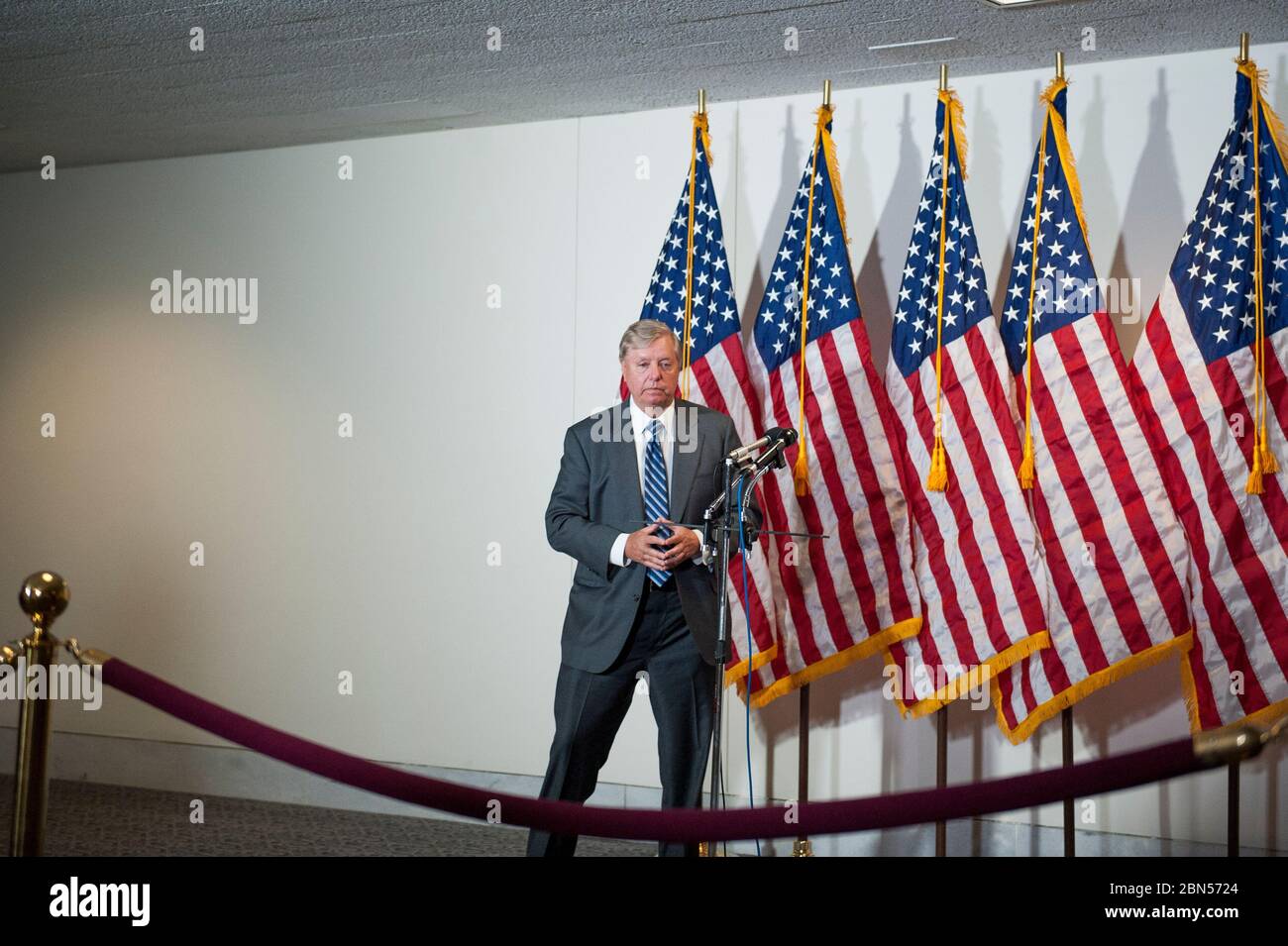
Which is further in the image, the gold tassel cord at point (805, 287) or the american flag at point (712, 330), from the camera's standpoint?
the american flag at point (712, 330)

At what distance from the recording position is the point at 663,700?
3535 millimetres

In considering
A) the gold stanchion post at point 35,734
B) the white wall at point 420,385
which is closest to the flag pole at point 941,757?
the white wall at point 420,385

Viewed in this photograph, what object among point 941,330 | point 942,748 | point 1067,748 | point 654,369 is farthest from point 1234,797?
point 654,369

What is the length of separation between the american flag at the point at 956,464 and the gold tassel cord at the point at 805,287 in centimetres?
30

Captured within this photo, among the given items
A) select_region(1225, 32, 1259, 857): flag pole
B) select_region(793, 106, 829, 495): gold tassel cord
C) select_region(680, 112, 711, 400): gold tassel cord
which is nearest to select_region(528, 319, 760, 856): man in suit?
select_region(793, 106, 829, 495): gold tassel cord

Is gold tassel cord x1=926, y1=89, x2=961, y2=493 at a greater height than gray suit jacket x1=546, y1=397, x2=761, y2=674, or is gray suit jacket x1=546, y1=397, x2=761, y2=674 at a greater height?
gold tassel cord x1=926, y1=89, x2=961, y2=493

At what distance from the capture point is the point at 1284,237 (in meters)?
3.66

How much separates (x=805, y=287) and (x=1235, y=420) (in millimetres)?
1411

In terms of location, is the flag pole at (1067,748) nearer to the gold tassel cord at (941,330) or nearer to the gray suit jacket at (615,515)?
the gold tassel cord at (941,330)

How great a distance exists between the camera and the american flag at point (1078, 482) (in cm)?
376

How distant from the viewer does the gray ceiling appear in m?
3.88

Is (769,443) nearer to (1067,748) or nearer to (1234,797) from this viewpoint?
(1067,748)

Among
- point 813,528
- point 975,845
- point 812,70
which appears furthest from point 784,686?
point 812,70

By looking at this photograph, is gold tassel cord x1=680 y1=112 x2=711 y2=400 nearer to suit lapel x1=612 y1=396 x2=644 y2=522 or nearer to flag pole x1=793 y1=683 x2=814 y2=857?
suit lapel x1=612 y1=396 x2=644 y2=522
